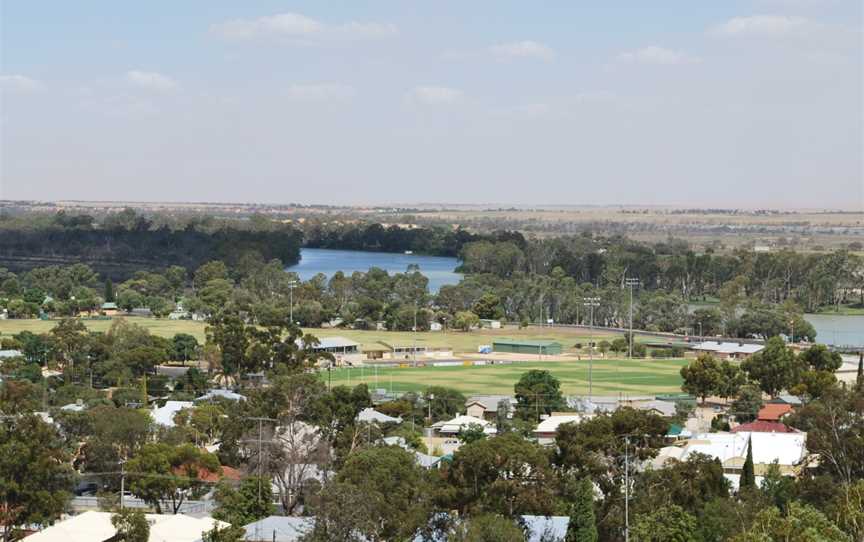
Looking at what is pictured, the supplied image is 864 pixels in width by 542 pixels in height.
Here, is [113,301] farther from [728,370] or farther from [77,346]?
[728,370]

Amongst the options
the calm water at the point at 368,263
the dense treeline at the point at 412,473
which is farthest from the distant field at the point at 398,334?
the dense treeline at the point at 412,473

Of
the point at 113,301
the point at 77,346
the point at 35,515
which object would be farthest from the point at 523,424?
the point at 113,301

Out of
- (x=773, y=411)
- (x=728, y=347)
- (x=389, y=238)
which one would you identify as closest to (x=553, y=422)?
(x=773, y=411)

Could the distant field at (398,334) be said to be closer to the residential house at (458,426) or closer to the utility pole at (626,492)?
the residential house at (458,426)

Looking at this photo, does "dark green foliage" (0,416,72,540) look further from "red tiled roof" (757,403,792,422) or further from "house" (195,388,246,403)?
"red tiled roof" (757,403,792,422)

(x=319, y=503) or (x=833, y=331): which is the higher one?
(x=319, y=503)

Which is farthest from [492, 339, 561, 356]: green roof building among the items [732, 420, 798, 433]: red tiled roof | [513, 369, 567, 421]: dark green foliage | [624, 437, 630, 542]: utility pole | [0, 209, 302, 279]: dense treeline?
[0, 209, 302, 279]: dense treeline
